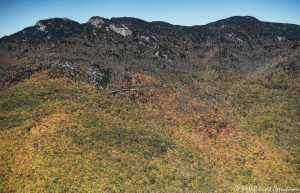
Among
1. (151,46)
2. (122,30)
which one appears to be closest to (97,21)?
(122,30)

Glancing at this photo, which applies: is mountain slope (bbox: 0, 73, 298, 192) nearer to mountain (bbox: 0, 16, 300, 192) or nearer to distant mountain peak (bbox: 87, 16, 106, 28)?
mountain (bbox: 0, 16, 300, 192)

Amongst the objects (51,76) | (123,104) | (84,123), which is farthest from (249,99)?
(51,76)

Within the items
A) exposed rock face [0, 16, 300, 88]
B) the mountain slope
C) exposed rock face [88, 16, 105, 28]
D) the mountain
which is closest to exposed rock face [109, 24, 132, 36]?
exposed rock face [0, 16, 300, 88]

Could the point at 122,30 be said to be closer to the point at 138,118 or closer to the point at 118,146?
the point at 138,118

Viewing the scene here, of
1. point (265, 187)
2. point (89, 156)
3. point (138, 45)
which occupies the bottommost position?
point (265, 187)

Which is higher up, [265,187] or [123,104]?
[123,104]

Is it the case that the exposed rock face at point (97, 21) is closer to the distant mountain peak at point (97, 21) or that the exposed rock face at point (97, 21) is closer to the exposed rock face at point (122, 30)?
the distant mountain peak at point (97, 21)

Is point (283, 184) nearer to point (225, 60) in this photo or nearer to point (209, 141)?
point (209, 141)
